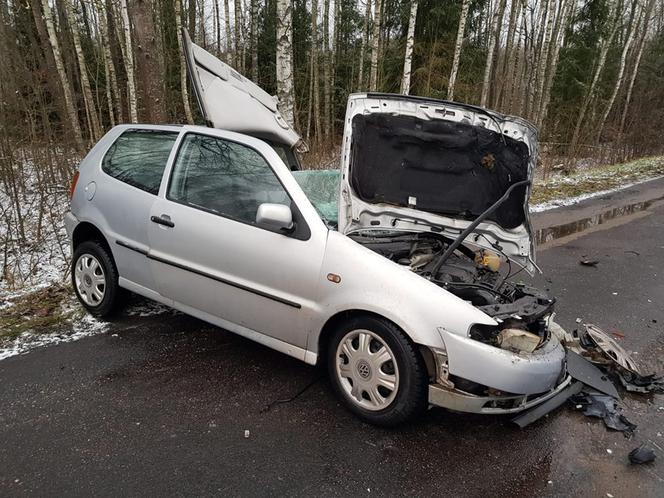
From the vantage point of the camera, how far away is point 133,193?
3.59m

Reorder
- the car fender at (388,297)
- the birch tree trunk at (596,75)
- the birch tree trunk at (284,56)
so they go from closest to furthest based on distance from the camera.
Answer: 1. the car fender at (388,297)
2. the birch tree trunk at (284,56)
3. the birch tree trunk at (596,75)

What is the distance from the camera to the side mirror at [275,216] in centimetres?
272

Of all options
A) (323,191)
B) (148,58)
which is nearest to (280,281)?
(323,191)

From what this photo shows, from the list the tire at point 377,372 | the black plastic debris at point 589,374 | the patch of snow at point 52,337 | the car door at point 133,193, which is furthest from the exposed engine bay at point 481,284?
the patch of snow at point 52,337

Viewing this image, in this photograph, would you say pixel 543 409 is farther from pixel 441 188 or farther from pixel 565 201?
pixel 565 201

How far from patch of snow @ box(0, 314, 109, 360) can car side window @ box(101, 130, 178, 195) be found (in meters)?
1.29

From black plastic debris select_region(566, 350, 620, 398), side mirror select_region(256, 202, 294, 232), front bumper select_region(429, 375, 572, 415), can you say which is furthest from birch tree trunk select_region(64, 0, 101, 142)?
black plastic debris select_region(566, 350, 620, 398)

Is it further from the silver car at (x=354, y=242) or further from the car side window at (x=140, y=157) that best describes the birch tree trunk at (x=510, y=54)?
the car side window at (x=140, y=157)

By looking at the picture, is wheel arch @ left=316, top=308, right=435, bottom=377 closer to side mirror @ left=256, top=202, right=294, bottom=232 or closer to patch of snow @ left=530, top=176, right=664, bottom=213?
side mirror @ left=256, top=202, right=294, bottom=232

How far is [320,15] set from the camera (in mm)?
20172

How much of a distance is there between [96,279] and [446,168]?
123 inches

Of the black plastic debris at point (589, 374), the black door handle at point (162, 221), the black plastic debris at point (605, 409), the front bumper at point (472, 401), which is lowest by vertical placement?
the black plastic debris at point (605, 409)

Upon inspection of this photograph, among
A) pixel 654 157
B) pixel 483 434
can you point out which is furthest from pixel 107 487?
pixel 654 157

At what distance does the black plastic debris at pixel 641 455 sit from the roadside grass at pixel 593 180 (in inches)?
321
